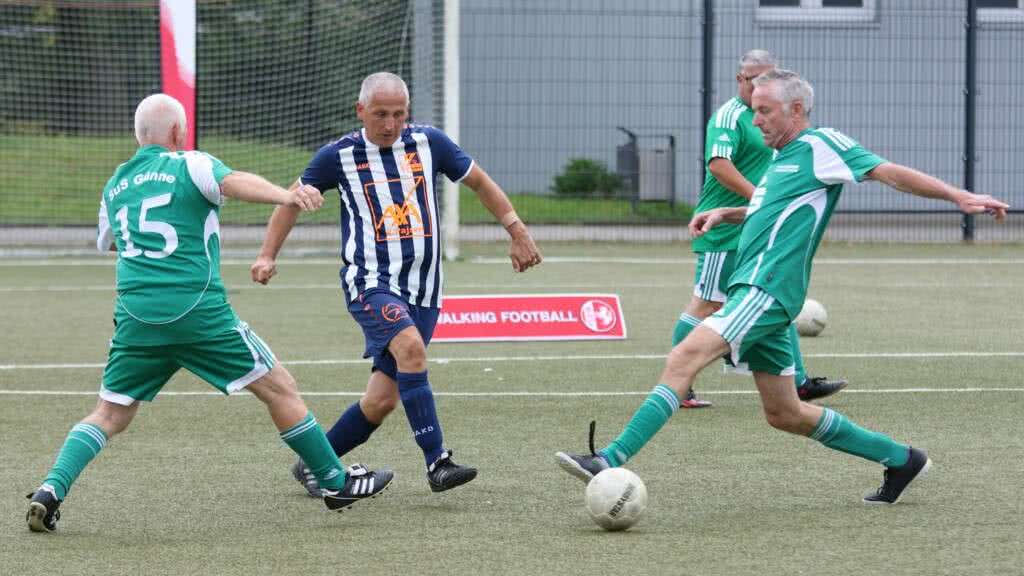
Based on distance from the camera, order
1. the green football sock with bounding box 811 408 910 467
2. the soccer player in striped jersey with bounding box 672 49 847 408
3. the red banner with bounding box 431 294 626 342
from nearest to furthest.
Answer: the green football sock with bounding box 811 408 910 467 → the soccer player in striped jersey with bounding box 672 49 847 408 → the red banner with bounding box 431 294 626 342

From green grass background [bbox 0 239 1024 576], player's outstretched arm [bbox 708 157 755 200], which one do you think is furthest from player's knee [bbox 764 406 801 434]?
player's outstretched arm [bbox 708 157 755 200]

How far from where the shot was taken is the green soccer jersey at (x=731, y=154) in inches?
337

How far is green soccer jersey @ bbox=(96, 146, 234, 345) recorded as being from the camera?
5738 millimetres

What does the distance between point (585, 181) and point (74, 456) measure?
51.8 feet

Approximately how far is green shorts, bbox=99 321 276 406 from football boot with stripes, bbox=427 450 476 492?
2.73 ft

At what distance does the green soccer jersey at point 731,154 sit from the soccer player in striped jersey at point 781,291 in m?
2.36

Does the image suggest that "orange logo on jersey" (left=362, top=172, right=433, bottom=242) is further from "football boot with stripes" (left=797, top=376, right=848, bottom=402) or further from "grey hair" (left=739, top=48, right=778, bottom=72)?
"football boot with stripes" (left=797, top=376, right=848, bottom=402)

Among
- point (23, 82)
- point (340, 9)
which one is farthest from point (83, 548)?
point (23, 82)

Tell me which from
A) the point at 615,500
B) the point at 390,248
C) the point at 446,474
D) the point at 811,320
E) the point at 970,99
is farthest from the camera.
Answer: the point at 970,99

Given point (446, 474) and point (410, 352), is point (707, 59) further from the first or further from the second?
point (446, 474)

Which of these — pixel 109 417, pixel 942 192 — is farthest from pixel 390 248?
pixel 942 192

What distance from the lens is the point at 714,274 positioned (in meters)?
8.77

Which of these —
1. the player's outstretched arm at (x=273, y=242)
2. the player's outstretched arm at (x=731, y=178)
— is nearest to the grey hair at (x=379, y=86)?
the player's outstretched arm at (x=273, y=242)

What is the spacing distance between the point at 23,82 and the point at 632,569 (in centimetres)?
1956
